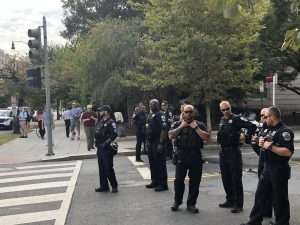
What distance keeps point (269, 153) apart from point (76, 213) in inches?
126

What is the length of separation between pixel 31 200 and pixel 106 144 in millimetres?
1631

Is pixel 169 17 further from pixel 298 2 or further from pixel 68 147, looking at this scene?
pixel 298 2

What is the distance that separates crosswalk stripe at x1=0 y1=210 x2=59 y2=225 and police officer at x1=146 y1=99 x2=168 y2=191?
2475 mm

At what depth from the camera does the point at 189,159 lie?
27.9 ft

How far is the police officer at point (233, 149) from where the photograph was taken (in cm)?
848

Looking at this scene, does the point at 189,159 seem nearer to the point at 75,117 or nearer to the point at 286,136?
the point at 286,136

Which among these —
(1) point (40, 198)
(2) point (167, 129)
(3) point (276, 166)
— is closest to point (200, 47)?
(2) point (167, 129)

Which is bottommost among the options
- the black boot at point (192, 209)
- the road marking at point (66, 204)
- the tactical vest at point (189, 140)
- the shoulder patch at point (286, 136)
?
the road marking at point (66, 204)

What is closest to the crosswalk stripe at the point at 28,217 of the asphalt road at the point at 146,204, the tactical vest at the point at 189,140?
the asphalt road at the point at 146,204

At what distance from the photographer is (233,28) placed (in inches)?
862

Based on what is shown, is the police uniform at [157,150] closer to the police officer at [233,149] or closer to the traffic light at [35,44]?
the police officer at [233,149]

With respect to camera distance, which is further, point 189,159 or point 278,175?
point 189,159

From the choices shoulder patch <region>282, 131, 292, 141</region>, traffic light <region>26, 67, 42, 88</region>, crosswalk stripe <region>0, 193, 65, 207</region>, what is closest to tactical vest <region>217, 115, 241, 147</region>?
shoulder patch <region>282, 131, 292, 141</region>

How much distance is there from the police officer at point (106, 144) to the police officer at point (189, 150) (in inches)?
86.0
